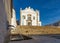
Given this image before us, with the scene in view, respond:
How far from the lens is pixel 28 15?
22.2 metres

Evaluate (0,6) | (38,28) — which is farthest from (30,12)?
(0,6)

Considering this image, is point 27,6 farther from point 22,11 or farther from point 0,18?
point 0,18

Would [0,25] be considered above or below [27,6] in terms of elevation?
below

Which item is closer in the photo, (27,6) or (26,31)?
(26,31)

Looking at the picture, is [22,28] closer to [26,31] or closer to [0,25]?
[26,31]

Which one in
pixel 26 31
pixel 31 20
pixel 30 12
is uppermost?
pixel 30 12

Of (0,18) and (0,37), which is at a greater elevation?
(0,18)

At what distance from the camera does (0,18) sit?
1046 mm

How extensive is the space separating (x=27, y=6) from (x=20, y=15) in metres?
2.80

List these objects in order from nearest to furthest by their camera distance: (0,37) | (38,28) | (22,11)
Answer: (0,37)
(38,28)
(22,11)

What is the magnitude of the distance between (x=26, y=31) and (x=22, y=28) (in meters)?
0.61

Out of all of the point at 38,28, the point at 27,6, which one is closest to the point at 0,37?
the point at 38,28

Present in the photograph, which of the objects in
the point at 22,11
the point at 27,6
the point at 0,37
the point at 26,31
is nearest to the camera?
the point at 0,37

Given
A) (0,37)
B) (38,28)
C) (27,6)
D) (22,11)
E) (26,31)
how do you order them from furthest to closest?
1. (27,6)
2. (22,11)
3. (38,28)
4. (26,31)
5. (0,37)
